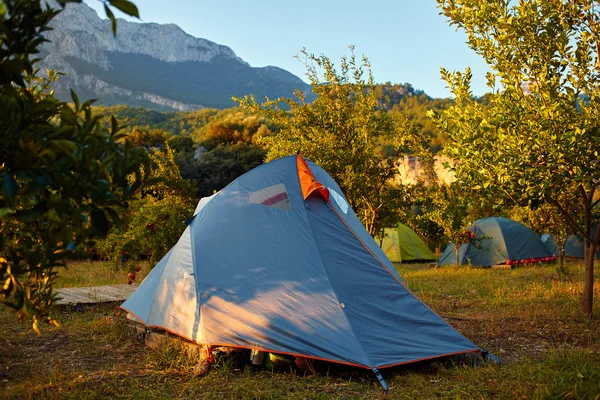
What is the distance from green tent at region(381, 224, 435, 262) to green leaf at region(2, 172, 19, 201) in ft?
66.5

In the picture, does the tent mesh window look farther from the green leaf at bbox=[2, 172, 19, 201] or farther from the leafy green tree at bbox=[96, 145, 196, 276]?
the leafy green tree at bbox=[96, 145, 196, 276]

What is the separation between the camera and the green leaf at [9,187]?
80.8 inches

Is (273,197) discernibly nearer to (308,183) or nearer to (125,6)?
(308,183)

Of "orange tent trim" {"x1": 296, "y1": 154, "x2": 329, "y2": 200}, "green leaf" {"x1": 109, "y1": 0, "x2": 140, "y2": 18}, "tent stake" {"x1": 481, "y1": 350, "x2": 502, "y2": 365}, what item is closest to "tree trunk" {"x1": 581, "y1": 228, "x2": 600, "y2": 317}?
"tent stake" {"x1": 481, "y1": 350, "x2": 502, "y2": 365}

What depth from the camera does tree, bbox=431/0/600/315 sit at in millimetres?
6625

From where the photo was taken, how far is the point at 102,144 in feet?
7.54

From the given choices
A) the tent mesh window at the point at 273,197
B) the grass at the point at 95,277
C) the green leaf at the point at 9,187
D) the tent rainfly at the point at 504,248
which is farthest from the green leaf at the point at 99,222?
the tent rainfly at the point at 504,248

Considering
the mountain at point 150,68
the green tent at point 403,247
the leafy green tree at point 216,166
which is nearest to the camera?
the green tent at point 403,247

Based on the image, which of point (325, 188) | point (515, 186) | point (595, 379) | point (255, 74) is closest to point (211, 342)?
point (325, 188)

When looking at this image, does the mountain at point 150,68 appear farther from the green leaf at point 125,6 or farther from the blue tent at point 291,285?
the green leaf at point 125,6

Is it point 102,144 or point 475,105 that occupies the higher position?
point 475,105

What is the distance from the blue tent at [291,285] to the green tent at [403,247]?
1568cm

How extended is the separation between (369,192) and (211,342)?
6605mm

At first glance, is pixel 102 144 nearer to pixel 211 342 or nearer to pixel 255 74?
pixel 211 342
